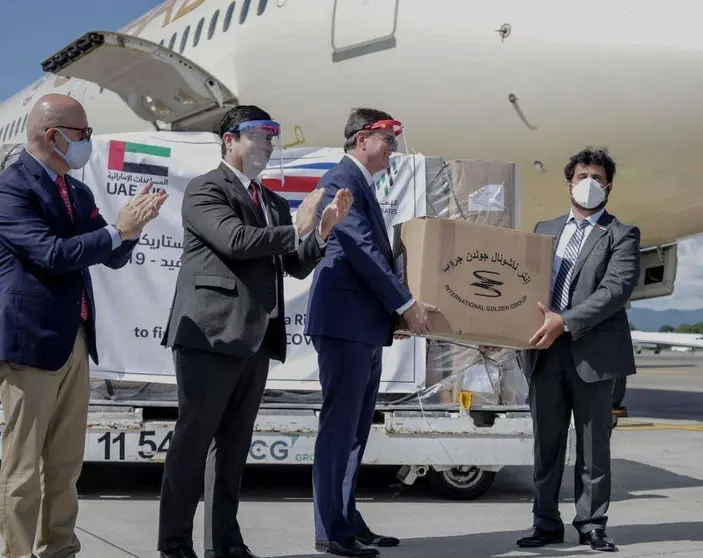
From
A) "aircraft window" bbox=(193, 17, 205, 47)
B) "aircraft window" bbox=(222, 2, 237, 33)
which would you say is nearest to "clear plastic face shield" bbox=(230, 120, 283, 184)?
"aircraft window" bbox=(222, 2, 237, 33)

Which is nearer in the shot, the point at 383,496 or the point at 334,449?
the point at 334,449

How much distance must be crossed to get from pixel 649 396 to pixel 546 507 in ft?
36.6

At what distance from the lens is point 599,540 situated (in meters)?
3.94

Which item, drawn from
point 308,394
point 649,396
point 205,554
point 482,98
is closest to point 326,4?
point 482,98

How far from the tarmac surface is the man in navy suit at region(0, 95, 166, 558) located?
0.71m

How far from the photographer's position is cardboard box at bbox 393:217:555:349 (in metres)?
3.83

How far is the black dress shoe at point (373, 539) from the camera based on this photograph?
157 inches

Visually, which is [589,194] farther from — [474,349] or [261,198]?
[261,198]

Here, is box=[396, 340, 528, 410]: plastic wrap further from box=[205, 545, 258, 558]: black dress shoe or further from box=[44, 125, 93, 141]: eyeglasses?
box=[44, 125, 93, 141]: eyeglasses

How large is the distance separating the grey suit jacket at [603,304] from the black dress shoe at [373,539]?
2.90 ft

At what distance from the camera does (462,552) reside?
12.9 feet

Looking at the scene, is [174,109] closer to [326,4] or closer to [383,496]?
[326,4]

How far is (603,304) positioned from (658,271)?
5.71 meters

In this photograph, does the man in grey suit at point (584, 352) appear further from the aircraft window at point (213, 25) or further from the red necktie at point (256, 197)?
the aircraft window at point (213, 25)
